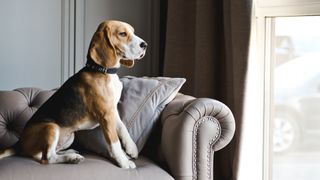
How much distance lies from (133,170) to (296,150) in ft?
3.50

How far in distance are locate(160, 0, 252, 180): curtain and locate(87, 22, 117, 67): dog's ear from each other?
0.82 m

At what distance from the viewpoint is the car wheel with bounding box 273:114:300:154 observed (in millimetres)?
2521

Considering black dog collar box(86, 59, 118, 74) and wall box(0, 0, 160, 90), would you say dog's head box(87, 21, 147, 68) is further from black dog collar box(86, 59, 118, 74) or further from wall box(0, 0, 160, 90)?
wall box(0, 0, 160, 90)

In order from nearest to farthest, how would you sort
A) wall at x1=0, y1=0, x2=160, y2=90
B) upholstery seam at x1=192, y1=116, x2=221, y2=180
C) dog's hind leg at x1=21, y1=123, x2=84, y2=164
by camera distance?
1. dog's hind leg at x1=21, y1=123, x2=84, y2=164
2. upholstery seam at x1=192, y1=116, x2=221, y2=180
3. wall at x1=0, y1=0, x2=160, y2=90

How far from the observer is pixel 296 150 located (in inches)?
99.2

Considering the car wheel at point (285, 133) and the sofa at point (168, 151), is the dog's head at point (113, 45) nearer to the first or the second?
the sofa at point (168, 151)

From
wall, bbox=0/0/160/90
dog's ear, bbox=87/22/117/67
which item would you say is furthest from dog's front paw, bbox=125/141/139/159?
wall, bbox=0/0/160/90

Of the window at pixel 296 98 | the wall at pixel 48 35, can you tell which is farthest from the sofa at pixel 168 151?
the window at pixel 296 98

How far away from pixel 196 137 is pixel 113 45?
0.48 meters

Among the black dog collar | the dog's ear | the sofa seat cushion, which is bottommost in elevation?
the sofa seat cushion

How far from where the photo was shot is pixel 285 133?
256 cm

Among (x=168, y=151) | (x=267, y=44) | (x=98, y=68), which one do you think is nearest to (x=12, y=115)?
(x=98, y=68)

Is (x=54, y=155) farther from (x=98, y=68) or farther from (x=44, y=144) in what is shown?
(x=98, y=68)

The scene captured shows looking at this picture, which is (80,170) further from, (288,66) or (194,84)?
(288,66)
